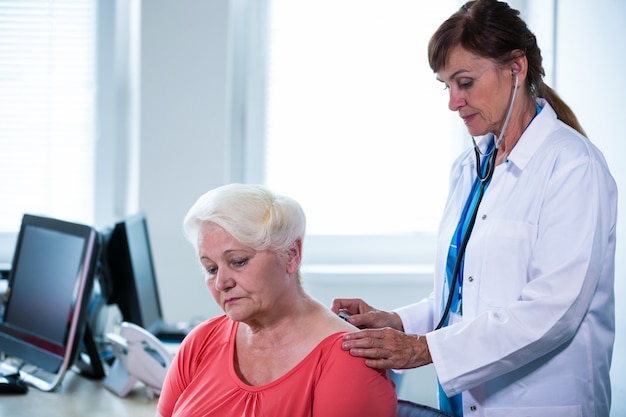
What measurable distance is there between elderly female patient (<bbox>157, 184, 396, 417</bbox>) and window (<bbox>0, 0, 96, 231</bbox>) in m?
2.12

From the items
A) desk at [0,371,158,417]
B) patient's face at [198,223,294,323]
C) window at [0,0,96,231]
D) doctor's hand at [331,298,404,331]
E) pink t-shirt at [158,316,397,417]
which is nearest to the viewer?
pink t-shirt at [158,316,397,417]

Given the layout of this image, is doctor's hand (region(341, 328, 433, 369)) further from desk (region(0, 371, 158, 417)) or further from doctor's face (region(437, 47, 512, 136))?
desk (region(0, 371, 158, 417))

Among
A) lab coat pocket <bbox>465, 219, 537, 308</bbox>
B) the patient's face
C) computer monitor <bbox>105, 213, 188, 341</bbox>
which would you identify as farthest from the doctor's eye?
computer monitor <bbox>105, 213, 188, 341</bbox>

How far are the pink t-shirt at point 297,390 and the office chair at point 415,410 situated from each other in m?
0.05

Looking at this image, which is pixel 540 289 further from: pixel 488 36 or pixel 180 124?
pixel 180 124

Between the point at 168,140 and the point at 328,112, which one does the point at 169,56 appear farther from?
the point at 328,112

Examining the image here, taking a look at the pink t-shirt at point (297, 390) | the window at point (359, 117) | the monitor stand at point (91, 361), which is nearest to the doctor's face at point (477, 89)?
the pink t-shirt at point (297, 390)

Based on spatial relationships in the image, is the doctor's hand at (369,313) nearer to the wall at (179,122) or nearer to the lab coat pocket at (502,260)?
the lab coat pocket at (502,260)

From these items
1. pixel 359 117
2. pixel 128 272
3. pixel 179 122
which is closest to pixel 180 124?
pixel 179 122

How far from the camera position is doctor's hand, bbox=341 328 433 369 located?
1.50 m

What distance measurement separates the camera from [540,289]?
1544 millimetres

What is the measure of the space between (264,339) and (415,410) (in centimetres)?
35

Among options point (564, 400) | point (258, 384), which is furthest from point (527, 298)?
point (258, 384)

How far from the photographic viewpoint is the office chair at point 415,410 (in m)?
1.52
